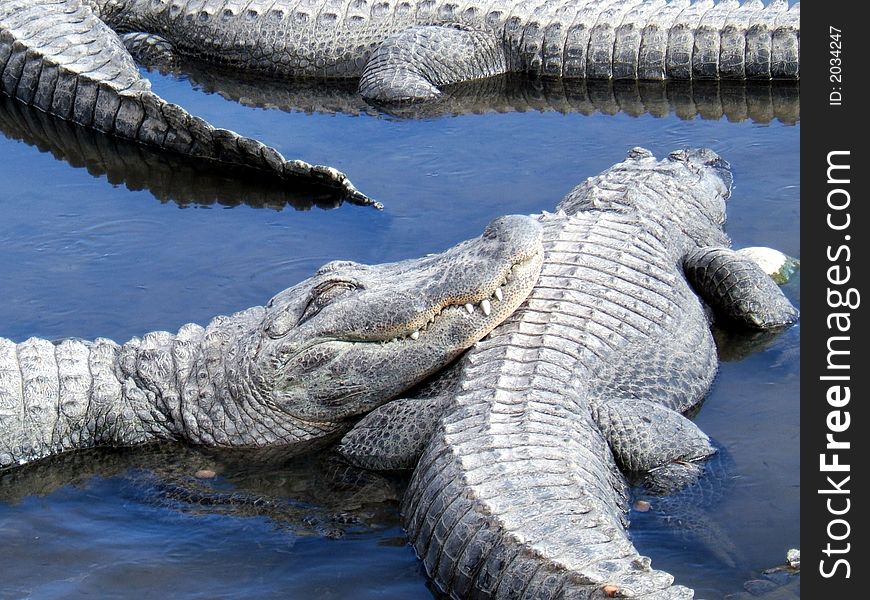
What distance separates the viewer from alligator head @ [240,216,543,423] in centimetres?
493

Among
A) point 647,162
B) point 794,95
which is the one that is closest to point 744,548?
point 647,162

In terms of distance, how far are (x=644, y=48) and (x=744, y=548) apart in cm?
530

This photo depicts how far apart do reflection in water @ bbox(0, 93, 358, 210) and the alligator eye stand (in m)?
2.38

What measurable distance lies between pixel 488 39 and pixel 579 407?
509cm

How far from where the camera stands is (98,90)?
8570 mm

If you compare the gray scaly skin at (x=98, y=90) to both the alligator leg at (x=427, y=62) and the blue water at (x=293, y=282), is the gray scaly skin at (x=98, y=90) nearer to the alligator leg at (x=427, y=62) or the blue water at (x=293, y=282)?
the blue water at (x=293, y=282)

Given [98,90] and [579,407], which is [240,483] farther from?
[98,90]

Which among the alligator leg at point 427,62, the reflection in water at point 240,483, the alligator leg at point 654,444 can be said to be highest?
the alligator leg at point 427,62

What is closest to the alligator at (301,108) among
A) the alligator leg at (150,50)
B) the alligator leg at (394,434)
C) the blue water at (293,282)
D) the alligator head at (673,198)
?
the blue water at (293,282)

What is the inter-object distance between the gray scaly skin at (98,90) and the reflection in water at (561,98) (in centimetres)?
93

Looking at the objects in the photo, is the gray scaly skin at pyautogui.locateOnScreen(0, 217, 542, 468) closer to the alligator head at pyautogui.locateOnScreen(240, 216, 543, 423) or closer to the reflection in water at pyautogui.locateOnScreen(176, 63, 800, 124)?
the alligator head at pyautogui.locateOnScreen(240, 216, 543, 423)

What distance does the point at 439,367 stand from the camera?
5098 millimetres

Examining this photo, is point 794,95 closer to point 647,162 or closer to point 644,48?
point 644,48

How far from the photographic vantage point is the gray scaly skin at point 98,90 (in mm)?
7730
